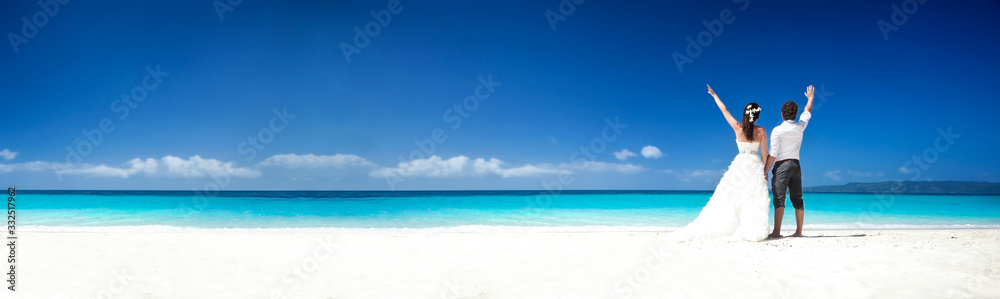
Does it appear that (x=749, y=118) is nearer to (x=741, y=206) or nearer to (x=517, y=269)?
(x=741, y=206)

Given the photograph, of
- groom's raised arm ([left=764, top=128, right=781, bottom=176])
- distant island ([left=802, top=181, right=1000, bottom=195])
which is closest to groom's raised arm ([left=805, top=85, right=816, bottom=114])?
groom's raised arm ([left=764, top=128, right=781, bottom=176])

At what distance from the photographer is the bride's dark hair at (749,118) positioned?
17.9 ft

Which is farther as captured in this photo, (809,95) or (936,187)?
(936,187)

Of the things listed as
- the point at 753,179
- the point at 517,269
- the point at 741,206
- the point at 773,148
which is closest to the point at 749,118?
the point at 773,148

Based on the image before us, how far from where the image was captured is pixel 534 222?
39.2 feet

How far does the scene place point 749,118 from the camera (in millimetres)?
5512

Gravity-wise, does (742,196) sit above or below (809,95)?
below

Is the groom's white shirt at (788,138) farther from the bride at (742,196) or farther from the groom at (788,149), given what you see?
the bride at (742,196)

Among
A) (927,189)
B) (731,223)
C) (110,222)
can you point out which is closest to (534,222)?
(731,223)

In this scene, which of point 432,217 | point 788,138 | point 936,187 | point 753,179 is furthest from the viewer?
point 936,187

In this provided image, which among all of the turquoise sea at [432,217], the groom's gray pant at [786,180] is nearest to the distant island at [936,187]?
the turquoise sea at [432,217]

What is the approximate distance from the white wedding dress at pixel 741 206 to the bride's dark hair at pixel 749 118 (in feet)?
0.51

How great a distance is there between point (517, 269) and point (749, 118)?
3.52 meters

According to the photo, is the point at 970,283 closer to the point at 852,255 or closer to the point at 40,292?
the point at 852,255
